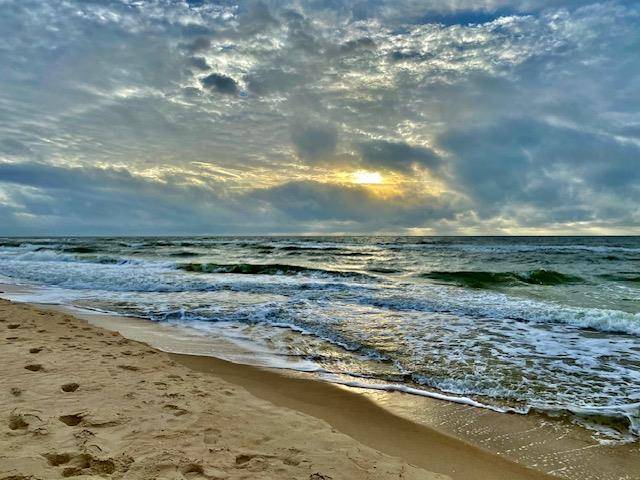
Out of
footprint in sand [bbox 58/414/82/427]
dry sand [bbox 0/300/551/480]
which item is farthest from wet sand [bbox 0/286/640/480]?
footprint in sand [bbox 58/414/82/427]

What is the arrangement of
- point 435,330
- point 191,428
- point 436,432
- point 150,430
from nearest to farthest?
point 150,430, point 191,428, point 436,432, point 435,330

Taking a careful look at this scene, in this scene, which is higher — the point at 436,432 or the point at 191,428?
the point at 191,428

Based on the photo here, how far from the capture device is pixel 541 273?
66.9 feet

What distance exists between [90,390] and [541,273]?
69.8ft

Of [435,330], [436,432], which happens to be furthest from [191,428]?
[435,330]

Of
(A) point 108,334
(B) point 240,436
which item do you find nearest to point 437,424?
(B) point 240,436

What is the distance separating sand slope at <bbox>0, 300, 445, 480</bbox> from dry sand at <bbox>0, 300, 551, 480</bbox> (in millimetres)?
10

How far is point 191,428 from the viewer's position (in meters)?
3.52

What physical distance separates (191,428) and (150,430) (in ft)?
1.11

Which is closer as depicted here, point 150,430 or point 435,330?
point 150,430

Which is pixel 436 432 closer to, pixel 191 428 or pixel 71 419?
pixel 191 428

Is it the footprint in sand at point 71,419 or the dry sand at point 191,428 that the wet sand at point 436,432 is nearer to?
the dry sand at point 191,428

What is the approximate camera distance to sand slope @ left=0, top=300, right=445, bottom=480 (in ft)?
9.16

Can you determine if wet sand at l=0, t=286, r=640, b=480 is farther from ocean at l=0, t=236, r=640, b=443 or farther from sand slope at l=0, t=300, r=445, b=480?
ocean at l=0, t=236, r=640, b=443
